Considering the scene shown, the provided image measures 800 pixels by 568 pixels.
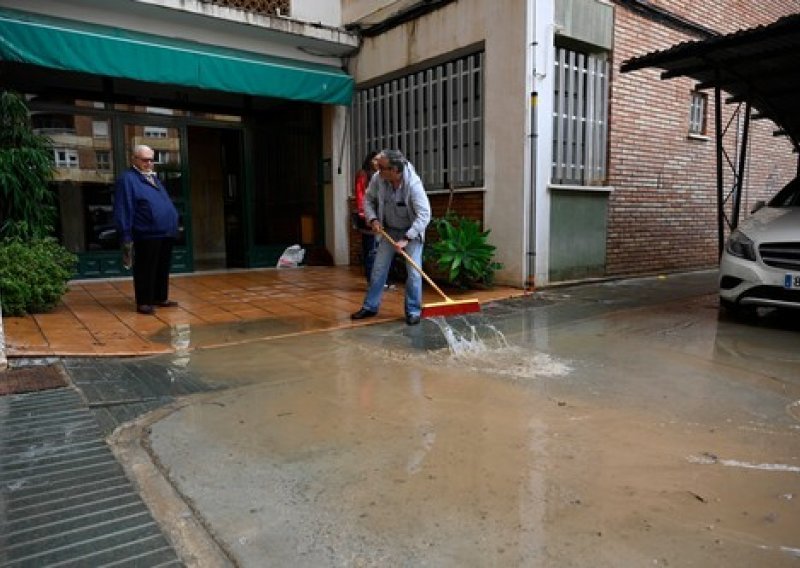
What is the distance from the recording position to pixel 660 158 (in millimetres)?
9219

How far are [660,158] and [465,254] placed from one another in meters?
4.11

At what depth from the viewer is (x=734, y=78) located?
735 cm

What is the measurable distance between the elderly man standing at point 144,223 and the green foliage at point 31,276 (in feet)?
2.30

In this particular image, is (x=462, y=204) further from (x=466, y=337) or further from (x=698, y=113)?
(x=698, y=113)

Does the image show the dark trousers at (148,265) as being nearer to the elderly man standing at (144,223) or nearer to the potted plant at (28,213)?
the elderly man standing at (144,223)

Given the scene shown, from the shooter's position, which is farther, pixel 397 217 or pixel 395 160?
pixel 397 217

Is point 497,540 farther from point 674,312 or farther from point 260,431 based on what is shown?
point 674,312

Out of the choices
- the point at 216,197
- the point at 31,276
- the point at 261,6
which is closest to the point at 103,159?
the point at 261,6

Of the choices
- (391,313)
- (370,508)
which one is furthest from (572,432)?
(391,313)

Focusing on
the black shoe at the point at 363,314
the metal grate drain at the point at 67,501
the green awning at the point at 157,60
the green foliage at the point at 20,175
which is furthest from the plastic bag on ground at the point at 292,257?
the metal grate drain at the point at 67,501

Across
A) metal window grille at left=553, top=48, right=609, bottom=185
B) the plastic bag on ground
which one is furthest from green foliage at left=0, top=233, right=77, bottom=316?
metal window grille at left=553, top=48, right=609, bottom=185

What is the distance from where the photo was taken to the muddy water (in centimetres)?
205

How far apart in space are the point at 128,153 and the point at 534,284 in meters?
6.25

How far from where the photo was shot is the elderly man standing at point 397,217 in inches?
219
